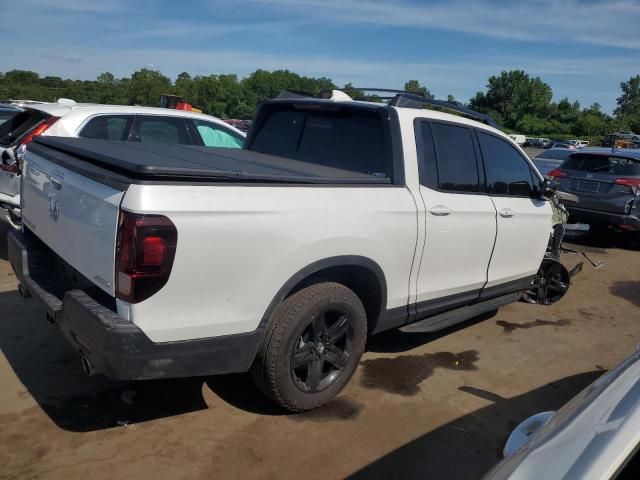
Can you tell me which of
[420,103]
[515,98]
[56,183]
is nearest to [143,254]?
[56,183]

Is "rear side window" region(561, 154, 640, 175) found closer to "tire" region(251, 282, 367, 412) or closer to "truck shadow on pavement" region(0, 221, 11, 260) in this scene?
"tire" region(251, 282, 367, 412)

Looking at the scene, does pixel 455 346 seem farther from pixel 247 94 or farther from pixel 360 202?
pixel 247 94

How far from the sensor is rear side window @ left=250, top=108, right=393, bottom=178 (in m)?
3.74

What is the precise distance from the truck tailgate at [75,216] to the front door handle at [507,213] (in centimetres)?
307

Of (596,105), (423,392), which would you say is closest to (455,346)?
(423,392)

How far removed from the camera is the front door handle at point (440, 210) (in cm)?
370

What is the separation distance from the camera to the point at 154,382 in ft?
11.9

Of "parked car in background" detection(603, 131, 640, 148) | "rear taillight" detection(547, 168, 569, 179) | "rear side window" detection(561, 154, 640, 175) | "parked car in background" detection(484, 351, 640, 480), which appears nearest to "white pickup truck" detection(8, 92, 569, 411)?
"parked car in background" detection(484, 351, 640, 480)

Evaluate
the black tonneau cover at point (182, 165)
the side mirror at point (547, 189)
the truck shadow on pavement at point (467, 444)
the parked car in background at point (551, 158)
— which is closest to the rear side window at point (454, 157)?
the black tonneau cover at point (182, 165)

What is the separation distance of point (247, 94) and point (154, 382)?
3510 inches

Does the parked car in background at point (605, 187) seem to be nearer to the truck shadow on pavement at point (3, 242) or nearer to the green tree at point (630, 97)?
the truck shadow on pavement at point (3, 242)

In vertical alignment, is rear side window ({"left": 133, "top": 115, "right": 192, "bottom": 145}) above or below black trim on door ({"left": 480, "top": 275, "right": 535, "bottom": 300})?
above

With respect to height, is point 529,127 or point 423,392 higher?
point 529,127

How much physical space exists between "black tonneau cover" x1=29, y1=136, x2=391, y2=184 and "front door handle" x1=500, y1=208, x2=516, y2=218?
4.47 ft
